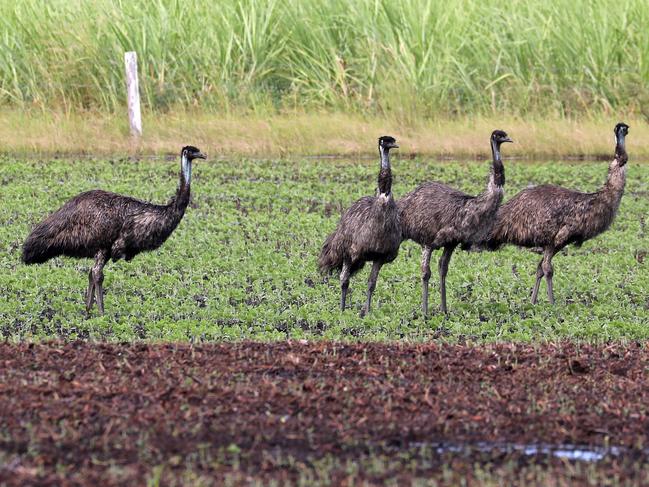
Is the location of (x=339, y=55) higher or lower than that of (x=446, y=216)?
higher

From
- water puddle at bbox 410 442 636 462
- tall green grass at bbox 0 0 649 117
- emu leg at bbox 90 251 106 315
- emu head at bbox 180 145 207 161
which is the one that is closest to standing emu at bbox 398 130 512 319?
emu head at bbox 180 145 207 161

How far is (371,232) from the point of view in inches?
423

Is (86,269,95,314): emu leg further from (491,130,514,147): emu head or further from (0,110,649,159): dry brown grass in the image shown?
(0,110,649,159): dry brown grass

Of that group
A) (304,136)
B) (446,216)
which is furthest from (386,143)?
(304,136)

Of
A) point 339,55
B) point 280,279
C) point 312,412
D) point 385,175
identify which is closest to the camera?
point 312,412

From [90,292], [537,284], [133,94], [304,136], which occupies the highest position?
[133,94]

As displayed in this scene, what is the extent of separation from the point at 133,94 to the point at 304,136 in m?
2.76

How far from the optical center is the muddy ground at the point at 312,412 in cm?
621

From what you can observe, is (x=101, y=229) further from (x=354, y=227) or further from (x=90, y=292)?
(x=354, y=227)

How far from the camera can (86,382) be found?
25.0 feet

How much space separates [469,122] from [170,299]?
1116cm

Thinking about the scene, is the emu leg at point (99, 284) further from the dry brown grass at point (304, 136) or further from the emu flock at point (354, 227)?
the dry brown grass at point (304, 136)

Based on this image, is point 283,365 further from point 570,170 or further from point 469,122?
point 469,122

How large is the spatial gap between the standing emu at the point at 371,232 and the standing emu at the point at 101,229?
54.2 inches
